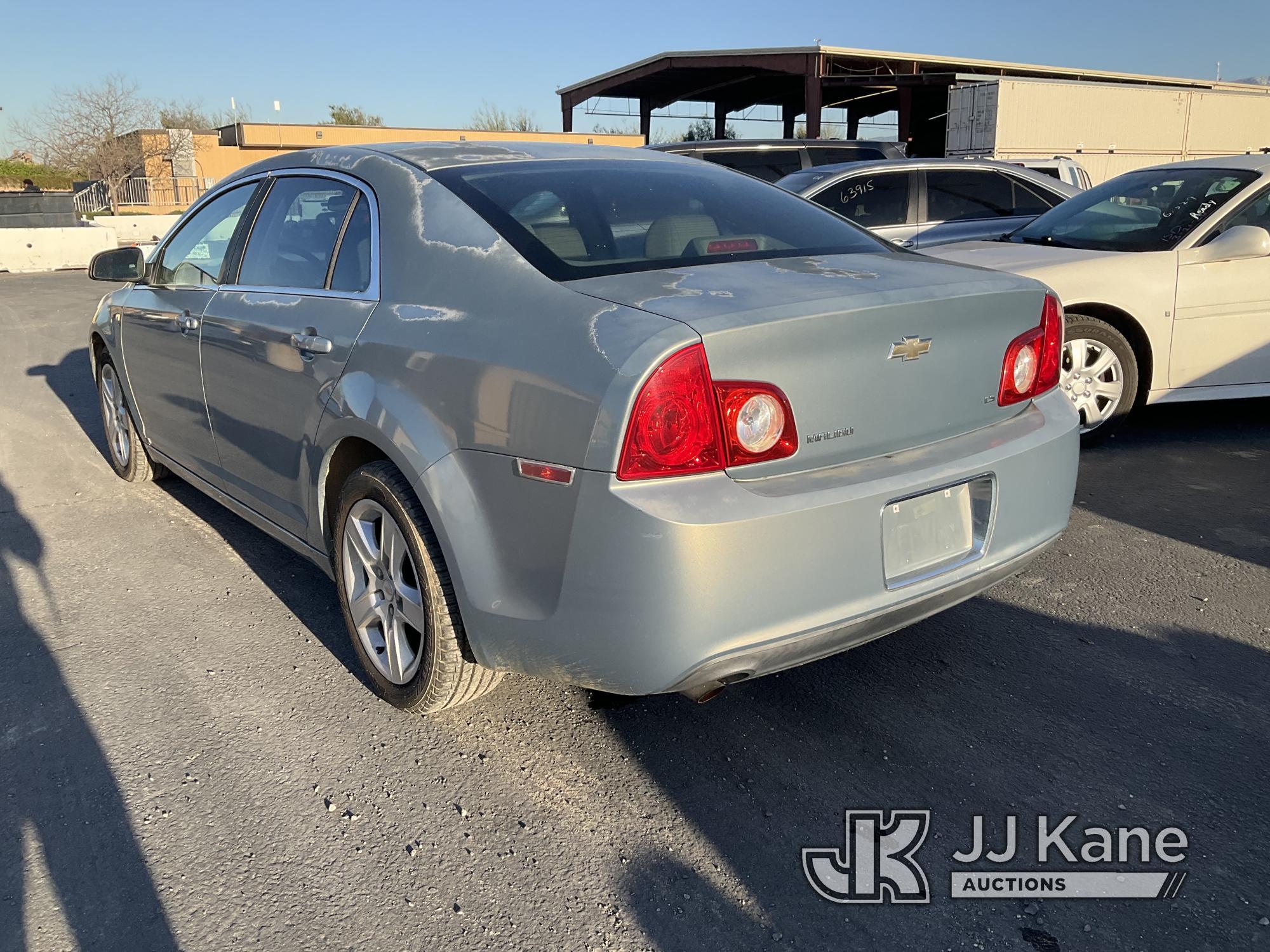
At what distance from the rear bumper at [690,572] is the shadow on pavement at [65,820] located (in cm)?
95

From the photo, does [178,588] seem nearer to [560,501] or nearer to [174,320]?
[174,320]

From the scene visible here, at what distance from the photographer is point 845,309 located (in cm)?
245

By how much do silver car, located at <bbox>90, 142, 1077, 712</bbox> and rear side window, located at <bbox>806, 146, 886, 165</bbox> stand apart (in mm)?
10270

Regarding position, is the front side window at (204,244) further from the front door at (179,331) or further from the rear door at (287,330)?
the rear door at (287,330)

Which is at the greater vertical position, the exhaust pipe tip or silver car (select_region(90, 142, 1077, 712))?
silver car (select_region(90, 142, 1077, 712))

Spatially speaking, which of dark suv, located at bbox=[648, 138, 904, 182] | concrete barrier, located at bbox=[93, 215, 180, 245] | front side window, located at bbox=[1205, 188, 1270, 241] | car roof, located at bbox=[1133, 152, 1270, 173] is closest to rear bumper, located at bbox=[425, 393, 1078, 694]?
front side window, located at bbox=[1205, 188, 1270, 241]

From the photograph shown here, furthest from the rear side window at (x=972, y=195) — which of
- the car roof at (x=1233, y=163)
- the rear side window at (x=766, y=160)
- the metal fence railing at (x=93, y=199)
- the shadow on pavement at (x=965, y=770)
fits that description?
the metal fence railing at (x=93, y=199)

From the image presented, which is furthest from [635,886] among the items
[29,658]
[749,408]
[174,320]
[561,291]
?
[174,320]

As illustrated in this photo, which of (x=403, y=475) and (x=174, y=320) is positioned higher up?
(x=174, y=320)

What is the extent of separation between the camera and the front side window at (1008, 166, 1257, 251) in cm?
582

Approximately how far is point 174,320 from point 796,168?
→ 1038cm

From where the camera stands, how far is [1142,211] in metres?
6.12

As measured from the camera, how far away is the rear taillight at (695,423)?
221 centimetres

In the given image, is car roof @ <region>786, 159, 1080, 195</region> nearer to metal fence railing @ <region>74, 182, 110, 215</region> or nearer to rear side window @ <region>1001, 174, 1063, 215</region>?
rear side window @ <region>1001, 174, 1063, 215</region>
